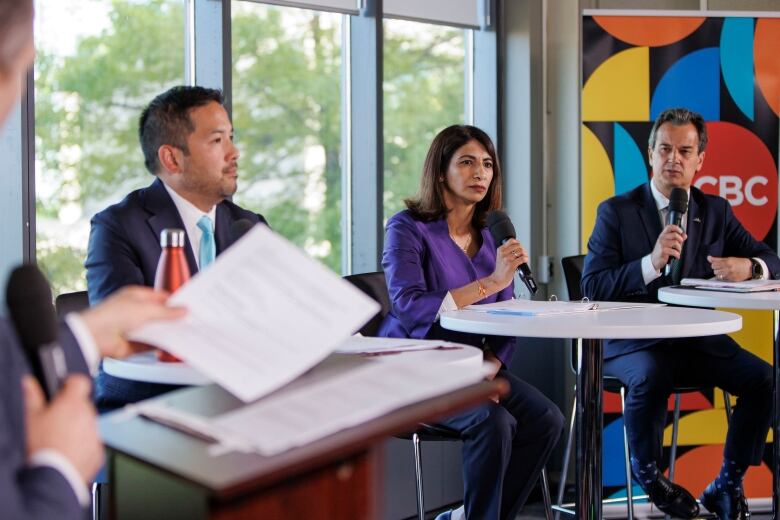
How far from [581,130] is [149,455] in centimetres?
353

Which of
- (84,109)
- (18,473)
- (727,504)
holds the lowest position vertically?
(727,504)

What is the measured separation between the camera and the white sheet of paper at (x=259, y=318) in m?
1.21

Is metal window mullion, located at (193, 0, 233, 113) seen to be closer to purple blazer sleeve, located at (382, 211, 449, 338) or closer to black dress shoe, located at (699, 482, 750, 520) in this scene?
purple blazer sleeve, located at (382, 211, 449, 338)

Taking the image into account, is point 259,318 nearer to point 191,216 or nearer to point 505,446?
point 191,216

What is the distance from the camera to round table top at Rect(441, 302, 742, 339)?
2.42m

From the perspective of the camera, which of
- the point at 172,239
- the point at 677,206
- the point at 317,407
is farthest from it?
the point at 677,206

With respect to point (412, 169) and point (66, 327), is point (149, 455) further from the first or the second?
point (412, 169)

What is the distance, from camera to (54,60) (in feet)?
10.2

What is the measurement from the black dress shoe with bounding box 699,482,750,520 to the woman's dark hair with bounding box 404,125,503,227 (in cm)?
134

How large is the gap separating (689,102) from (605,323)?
7.09 feet

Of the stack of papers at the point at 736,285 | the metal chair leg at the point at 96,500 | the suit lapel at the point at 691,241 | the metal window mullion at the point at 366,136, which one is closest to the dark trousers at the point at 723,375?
the stack of papers at the point at 736,285

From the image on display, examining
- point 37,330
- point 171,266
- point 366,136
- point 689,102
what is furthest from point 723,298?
point 37,330

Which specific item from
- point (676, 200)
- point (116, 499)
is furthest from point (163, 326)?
point (676, 200)

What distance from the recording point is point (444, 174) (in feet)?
11.5
